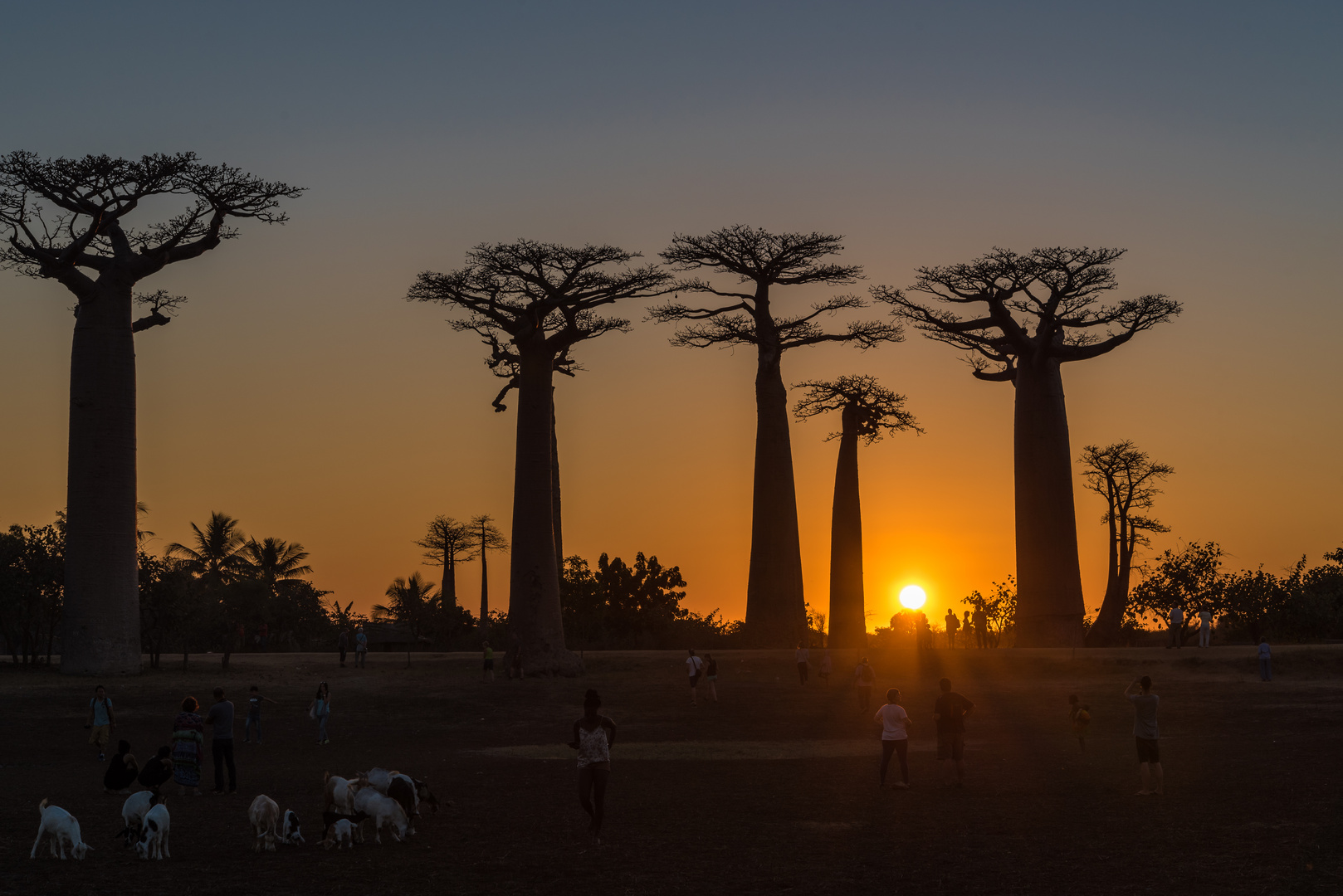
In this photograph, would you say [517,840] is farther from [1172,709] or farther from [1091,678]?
[1091,678]

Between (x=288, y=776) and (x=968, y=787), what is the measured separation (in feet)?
33.1

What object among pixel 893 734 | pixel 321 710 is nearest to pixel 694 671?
pixel 321 710

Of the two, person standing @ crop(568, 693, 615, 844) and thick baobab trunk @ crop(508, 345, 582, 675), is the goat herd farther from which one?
thick baobab trunk @ crop(508, 345, 582, 675)

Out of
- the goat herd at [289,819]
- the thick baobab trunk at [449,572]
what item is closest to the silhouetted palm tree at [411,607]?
the thick baobab trunk at [449,572]

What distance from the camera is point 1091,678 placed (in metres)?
33.6

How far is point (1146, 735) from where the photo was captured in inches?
590

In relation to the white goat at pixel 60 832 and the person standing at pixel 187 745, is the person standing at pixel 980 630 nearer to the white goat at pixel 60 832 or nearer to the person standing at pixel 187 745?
the person standing at pixel 187 745

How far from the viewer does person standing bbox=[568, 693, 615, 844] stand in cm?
1188

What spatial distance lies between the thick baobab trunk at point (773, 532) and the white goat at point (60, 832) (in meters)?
36.7

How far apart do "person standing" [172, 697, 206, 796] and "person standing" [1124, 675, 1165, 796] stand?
11623 millimetres

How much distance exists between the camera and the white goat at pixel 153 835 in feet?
38.0

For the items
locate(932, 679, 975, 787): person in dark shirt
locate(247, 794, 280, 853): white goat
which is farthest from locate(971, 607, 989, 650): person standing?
locate(247, 794, 280, 853): white goat

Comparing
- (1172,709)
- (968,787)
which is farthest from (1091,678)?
(968,787)

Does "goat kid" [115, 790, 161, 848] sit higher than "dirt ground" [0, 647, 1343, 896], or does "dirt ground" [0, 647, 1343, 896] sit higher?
"goat kid" [115, 790, 161, 848]
